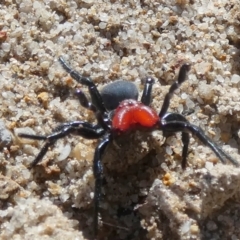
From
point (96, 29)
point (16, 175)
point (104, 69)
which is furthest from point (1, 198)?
point (96, 29)

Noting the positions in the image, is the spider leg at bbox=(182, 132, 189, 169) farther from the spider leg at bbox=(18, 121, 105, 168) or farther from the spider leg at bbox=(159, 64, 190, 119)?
the spider leg at bbox=(18, 121, 105, 168)

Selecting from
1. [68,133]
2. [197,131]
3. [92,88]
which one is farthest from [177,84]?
[68,133]

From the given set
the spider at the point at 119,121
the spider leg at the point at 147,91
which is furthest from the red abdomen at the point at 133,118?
the spider leg at the point at 147,91

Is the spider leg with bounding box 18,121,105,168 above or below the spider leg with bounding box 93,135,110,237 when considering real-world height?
above

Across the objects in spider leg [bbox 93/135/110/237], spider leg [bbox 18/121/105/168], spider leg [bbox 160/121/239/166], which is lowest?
spider leg [bbox 93/135/110/237]

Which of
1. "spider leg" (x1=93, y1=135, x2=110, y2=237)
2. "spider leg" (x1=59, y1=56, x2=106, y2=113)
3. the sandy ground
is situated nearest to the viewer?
"spider leg" (x1=93, y1=135, x2=110, y2=237)

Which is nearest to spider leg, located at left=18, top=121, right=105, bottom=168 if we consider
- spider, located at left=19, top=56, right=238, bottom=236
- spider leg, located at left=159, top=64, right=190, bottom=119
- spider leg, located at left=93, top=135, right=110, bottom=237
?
spider, located at left=19, top=56, right=238, bottom=236

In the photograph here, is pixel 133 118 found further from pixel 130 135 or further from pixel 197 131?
pixel 197 131

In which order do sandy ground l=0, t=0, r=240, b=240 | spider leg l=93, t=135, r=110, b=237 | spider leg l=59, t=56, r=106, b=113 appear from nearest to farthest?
spider leg l=93, t=135, r=110, b=237 < sandy ground l=0, t=0, r=240, b=240 < spider leg l=59, t=56, r=106, b=113
